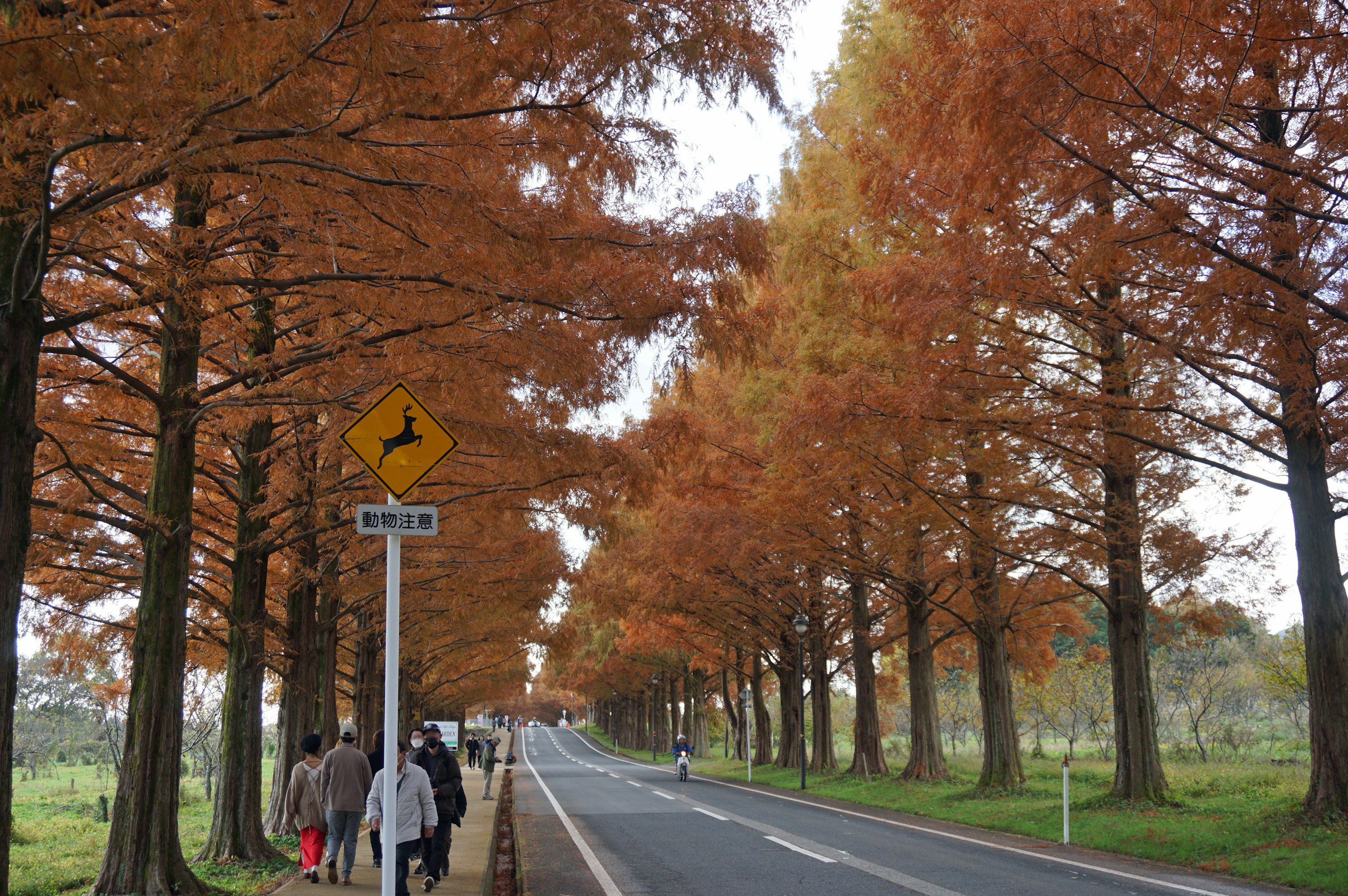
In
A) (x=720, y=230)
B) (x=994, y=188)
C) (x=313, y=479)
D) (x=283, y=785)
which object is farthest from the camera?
(x=283, y=785)

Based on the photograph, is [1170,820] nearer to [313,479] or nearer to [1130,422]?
[1130,422]

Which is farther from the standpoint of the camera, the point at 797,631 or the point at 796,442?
the point at 797,631

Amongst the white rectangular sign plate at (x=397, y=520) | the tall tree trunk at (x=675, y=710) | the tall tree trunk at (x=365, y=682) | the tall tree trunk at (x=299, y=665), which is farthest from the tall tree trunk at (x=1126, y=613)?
the tall tree trunk at (x=675, y=710)

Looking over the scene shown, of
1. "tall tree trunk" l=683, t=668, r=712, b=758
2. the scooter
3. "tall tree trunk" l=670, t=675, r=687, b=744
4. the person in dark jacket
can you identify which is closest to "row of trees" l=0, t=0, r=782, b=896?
the person in dark jacket

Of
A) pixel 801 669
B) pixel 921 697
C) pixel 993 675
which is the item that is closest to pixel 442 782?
pixel 993 675

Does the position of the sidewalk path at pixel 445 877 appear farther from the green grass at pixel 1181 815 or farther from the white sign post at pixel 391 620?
the green grass at pixel 1181 815

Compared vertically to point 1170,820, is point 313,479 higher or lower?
higher

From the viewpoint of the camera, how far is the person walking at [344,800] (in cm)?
941

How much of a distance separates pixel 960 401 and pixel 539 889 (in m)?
7.73

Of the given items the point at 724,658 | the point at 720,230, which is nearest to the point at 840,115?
the point at 720,230

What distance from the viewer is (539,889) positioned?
31.7 feet

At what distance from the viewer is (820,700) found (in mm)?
31750

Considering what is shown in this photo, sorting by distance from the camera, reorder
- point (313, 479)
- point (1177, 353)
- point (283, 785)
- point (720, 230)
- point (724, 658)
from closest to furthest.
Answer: point (720, 230) < point (1177, 353) < point (313, 479) < point (283, 785) < point (724, 658)

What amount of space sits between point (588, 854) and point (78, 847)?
13281 millimetres
